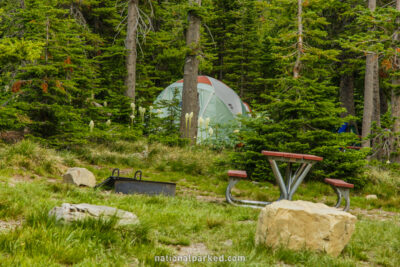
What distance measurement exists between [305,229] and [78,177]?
442cm

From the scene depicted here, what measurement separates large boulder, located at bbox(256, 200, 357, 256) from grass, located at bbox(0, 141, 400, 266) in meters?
0.12

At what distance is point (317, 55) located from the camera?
10781 mm

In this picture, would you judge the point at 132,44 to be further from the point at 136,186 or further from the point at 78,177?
the point at 136,186

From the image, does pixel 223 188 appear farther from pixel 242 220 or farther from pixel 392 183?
pixel 392 183

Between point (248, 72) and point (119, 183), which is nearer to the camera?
point (119, 183)

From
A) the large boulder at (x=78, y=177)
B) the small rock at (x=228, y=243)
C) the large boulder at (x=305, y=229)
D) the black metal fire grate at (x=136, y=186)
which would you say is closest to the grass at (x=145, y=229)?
the small rock at (x=228, y=243)

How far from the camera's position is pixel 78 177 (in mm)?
6484

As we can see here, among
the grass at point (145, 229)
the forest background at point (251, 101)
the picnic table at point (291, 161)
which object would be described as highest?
the forest background at point (251, 101)

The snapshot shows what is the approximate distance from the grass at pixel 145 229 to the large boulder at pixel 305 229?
0.40ft

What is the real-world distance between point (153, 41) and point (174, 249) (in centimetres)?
1462

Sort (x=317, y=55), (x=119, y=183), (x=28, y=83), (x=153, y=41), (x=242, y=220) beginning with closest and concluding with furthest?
(x=242, y=220) < (x=119, y=183) < (x=28, y=83) < (x=317, y=55) < (x=153, y=41)

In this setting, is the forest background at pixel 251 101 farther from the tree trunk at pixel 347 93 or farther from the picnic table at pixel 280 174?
the picnic table at pixel 280 174

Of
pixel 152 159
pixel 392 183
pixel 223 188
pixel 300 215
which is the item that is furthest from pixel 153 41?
pixel 300 215

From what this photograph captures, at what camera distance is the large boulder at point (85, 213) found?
3.25 m
